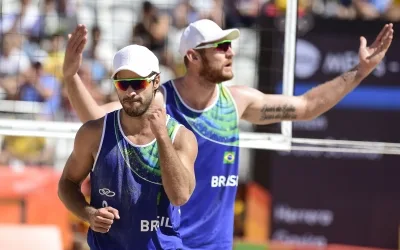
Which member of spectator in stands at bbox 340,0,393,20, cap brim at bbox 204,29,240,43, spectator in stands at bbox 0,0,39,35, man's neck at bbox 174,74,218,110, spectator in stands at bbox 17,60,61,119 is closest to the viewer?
cap brim at bbox 204,29,240,43

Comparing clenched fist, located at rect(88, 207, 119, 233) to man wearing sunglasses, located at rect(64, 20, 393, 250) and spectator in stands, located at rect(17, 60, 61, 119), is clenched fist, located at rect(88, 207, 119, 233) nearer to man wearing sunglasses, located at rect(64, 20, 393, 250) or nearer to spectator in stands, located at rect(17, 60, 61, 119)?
man wearing sunglasses, located at rect(64, 20, 393, 250)

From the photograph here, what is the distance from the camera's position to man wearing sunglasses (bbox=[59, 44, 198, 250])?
494 cm

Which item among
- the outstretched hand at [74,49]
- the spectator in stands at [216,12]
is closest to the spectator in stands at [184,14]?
the spectator in stands at [216,12]

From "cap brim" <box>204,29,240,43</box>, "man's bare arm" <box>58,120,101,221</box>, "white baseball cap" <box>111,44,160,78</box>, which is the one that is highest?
"cap brim" <box>204,29,240,43</box>

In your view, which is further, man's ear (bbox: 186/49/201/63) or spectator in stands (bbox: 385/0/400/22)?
spectator in stands (bbox: 385/0/400/22)

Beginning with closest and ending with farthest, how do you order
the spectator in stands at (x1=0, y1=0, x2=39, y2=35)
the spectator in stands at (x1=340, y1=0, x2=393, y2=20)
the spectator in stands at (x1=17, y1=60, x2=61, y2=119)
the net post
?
the net post → the spectator in stands at (x1=17, y1=60, x2=61, y2=119) → the spectator in stands at (x1=0, y1=0, x2=39, y2=35) → the spectator in stands at (x1=340, y1=0, x2=393, y2=20)

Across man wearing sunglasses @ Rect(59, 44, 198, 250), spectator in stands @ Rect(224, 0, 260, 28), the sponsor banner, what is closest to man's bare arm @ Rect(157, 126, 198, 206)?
man wearing sunglasses @ Rect(59, 44, 198, 250)

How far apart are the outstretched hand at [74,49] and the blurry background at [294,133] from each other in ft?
Answer: 11.5

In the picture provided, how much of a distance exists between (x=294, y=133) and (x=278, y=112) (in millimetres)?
3680

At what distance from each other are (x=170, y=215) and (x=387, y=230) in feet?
20.0

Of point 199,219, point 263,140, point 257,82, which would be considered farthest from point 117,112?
point 257,82

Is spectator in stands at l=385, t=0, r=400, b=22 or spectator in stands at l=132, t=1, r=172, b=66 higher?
spectator in stands at l=385, t=0, r=400, b=22

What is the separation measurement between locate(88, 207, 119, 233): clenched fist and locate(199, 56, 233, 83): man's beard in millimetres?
1684

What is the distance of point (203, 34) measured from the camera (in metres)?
6.36
